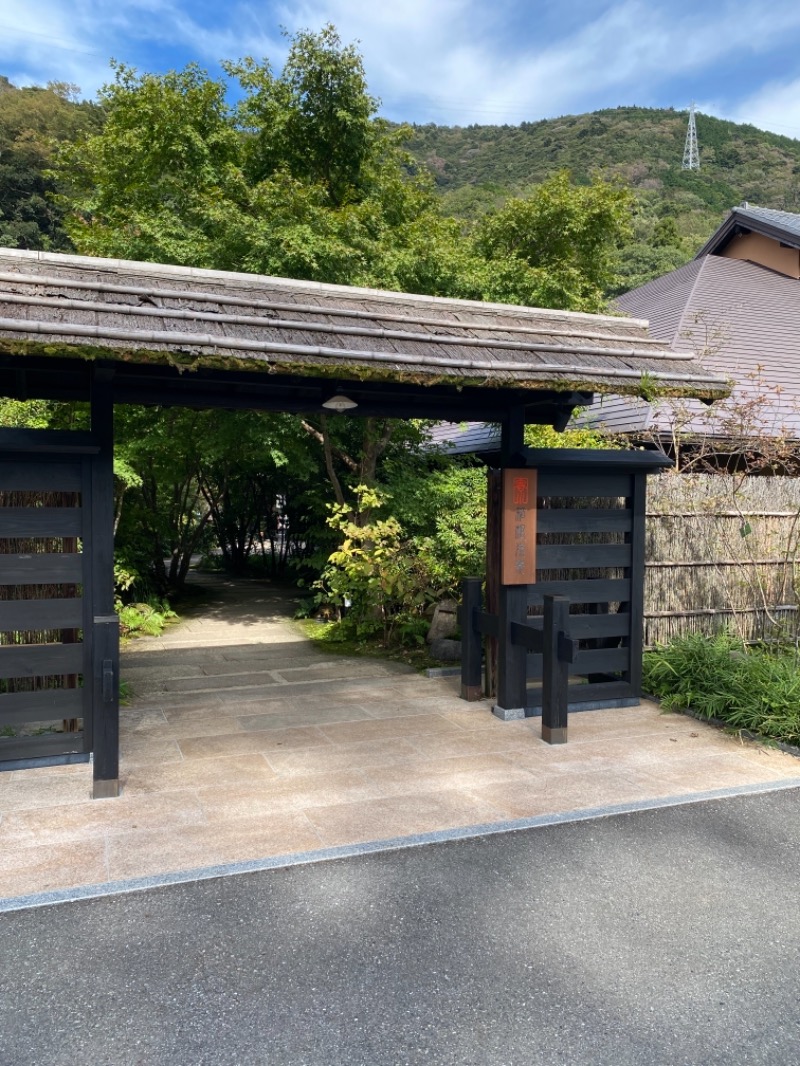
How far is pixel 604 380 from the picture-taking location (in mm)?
4773

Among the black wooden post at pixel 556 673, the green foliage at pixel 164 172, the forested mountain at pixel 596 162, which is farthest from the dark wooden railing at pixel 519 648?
the forested mountain at pixel 596 162

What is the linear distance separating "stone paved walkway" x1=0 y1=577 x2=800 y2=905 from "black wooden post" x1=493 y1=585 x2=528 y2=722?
189mm

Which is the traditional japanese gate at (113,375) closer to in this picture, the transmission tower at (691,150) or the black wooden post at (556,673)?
the black wooden post at (556,673)

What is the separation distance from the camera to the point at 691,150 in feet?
147

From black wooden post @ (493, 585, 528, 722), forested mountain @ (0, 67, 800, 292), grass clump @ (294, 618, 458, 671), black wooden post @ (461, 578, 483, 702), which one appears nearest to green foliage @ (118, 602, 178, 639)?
grass clump @ (294, 618, 458, 671)

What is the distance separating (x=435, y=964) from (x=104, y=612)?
2.66 metres

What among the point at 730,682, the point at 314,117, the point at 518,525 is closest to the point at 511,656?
the point at 518,525

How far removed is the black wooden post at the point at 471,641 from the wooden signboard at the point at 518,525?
0.63m

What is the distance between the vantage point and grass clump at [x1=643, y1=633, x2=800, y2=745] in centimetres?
534

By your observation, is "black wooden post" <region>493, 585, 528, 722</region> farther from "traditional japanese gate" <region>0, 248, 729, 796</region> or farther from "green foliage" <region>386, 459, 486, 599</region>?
"green foliage" <region>386, 459, 486, 599</region>

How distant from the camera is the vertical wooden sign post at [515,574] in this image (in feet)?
18.0

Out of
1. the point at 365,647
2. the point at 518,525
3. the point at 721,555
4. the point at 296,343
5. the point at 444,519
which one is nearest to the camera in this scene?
the point at 296,343

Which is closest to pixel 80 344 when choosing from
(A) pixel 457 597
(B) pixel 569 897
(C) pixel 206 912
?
(C) pixel 206 912

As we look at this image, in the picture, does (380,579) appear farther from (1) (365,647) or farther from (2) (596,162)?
(2) (596,162)
